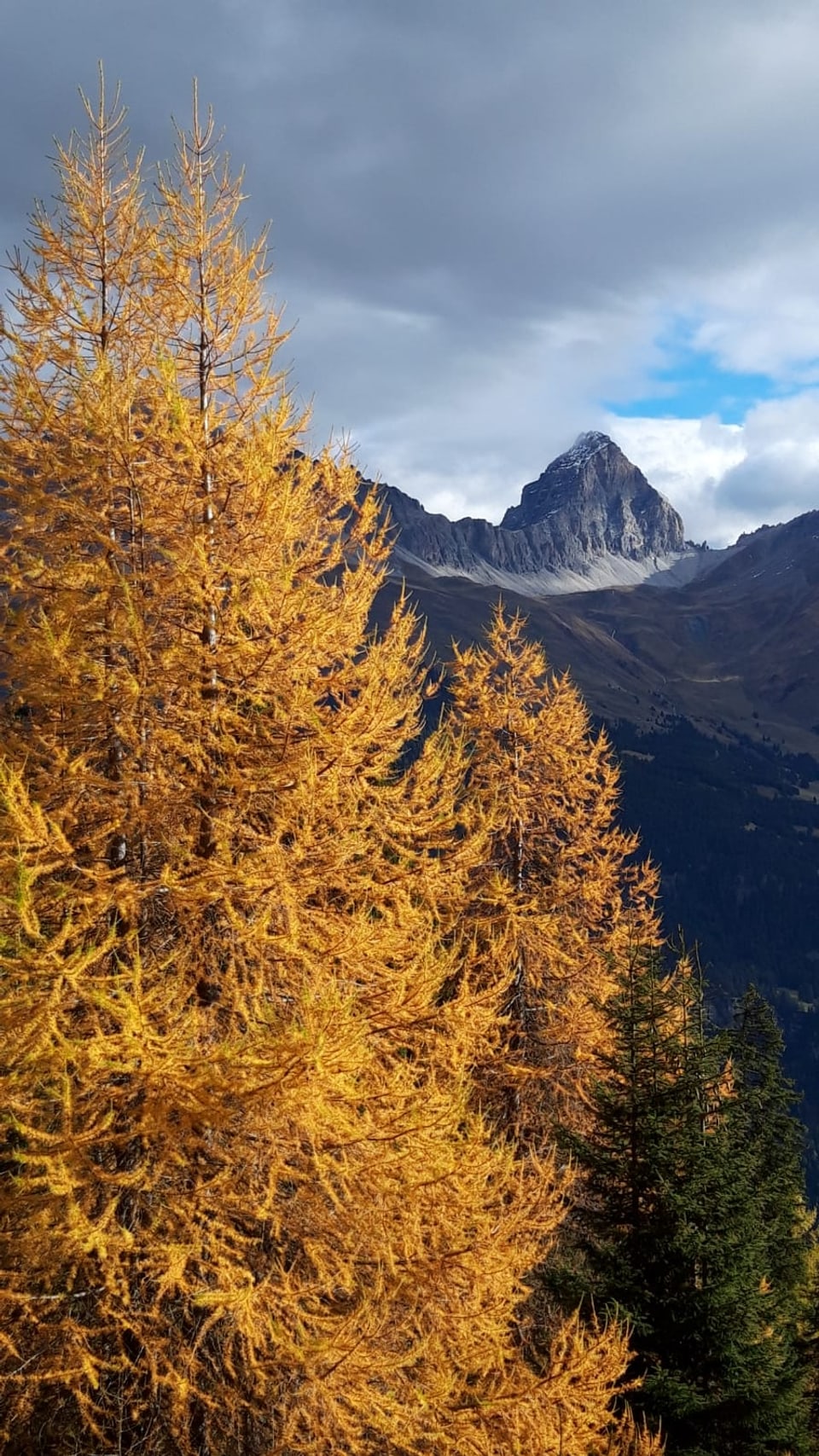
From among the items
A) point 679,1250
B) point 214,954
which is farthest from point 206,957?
point 679,1250

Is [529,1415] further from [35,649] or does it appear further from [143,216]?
[143,216]

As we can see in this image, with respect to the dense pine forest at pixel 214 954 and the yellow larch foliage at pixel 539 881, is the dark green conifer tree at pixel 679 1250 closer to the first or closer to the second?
the dense pine forest at pixel 214 954

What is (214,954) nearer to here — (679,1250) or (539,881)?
(679,1250)

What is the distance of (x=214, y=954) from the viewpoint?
7.02 m

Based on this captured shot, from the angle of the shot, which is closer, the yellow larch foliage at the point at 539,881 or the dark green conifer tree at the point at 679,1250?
the dark green conifer tree at the point at 679,1250

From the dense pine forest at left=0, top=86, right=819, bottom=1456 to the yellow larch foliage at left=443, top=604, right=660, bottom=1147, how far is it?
5.36 meters

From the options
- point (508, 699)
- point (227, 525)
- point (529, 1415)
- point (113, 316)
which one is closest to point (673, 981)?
point (508, 699)

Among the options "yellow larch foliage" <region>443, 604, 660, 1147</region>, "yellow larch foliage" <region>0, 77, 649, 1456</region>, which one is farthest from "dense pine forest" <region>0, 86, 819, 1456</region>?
"yellow larch foliage" <region>443, 604, 660, 1147</region>

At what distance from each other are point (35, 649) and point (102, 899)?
1.88 metres

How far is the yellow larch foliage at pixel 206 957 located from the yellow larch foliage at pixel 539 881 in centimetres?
639

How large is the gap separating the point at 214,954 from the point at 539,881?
11495 mm

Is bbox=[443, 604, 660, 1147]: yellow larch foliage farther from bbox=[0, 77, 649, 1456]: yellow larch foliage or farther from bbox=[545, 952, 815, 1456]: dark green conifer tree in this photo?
bbox=[0, 77, 649, 1456]: yellow larch foliage

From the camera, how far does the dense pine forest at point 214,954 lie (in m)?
5.80

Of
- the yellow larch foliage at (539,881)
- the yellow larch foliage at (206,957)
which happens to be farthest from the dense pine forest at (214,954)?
the yellow larch foliage at (539,881)
